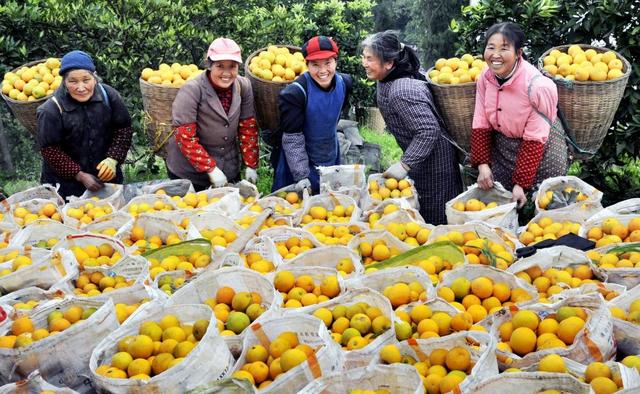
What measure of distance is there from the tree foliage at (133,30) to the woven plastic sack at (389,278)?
14.5 ft

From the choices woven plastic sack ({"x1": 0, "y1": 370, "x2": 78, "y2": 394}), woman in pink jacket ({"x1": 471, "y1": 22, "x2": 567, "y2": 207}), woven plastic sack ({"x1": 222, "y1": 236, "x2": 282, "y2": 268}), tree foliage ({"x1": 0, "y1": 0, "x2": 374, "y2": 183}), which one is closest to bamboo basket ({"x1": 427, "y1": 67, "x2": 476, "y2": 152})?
woman in pink jacket ({"x1": 471, "y1": 22, "x2": 567, "y2": 207})

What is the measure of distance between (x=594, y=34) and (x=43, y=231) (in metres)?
4.35

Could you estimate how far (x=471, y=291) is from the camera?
111 inches

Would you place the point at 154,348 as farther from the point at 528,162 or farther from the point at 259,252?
the point at 528,162

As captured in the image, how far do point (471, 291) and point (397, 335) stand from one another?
0.48 metres

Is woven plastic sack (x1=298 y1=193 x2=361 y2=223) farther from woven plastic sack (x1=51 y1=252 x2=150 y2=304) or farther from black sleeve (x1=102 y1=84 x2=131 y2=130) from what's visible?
black sleeve (x1=102 y1=84 x2=131 y2=130)

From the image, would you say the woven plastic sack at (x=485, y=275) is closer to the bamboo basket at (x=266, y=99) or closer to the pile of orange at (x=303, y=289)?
the pile of orange at (x=303, y=289)

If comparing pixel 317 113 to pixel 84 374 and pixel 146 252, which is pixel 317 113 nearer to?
pixel 146 252

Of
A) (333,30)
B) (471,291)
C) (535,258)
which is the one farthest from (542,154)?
(333,30)

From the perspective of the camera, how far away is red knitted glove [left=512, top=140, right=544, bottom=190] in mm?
4012

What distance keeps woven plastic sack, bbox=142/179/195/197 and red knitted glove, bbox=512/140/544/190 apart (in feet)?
7.14

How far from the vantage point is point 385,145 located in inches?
402

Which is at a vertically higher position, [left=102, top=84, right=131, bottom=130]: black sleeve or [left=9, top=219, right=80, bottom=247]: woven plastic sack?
[left=102, top=84, right=131, bottom=130]: black sleeve

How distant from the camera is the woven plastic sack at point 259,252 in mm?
3297
